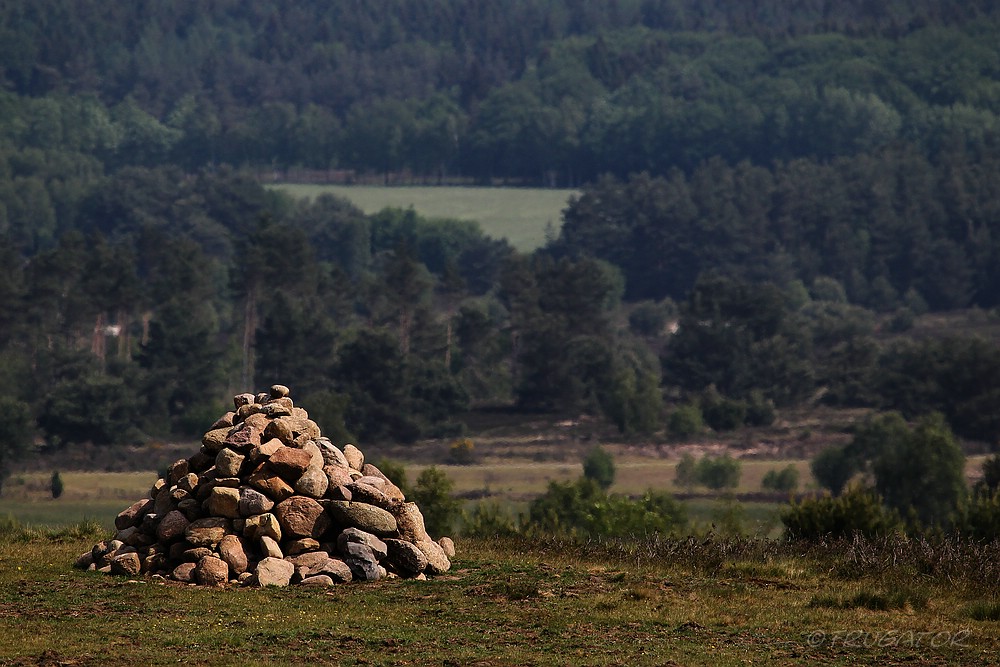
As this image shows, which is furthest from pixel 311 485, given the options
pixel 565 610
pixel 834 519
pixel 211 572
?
pixel 834 519

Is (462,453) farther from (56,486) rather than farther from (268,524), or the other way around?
(268,524)

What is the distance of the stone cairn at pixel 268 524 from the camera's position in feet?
104

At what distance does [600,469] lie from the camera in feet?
427

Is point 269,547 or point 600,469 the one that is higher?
point 269,547

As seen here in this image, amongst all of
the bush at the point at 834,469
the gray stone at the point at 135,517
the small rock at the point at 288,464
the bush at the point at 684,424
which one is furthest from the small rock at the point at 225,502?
the bush at the point at 684,424

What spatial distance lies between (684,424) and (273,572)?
11831cm

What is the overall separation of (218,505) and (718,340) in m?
138

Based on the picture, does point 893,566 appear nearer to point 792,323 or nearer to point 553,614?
point 553,614

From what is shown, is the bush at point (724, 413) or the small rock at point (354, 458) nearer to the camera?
the small rock at point (354, 458)

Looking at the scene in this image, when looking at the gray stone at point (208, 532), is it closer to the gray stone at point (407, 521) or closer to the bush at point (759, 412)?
the gray stone at point (407, 521)

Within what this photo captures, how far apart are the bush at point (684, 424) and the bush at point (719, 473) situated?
1540cm

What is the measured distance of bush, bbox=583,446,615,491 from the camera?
130 meters

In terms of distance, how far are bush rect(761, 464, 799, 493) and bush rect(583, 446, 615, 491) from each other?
444 inches

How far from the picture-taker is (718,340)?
167625mm
